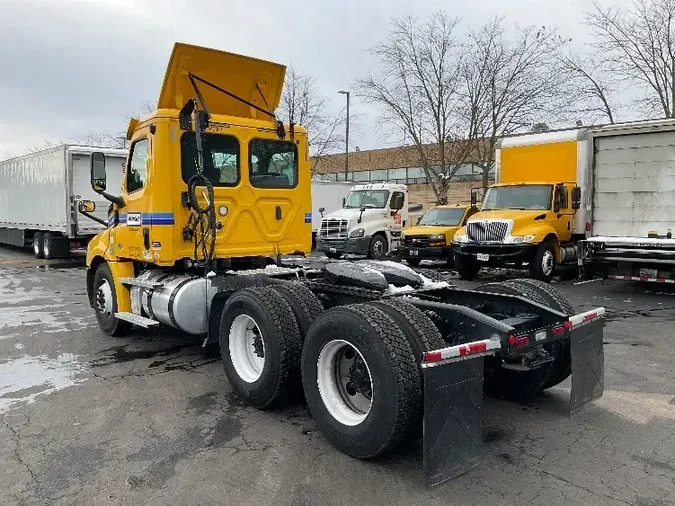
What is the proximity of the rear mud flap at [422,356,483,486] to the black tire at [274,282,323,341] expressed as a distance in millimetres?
1494

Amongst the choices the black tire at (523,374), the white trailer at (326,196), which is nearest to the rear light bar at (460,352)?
the black tire at (523,374)

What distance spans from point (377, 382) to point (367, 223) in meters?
15.2

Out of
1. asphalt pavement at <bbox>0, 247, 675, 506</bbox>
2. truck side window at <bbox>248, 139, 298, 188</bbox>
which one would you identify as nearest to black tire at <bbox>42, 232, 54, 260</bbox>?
asphalt pavement at <bbox>0, 247, 675, 506</bbox>

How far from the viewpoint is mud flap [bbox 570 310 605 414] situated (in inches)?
171

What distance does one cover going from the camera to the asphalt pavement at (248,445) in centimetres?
353

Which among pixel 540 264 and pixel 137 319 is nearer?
pixel 137 319

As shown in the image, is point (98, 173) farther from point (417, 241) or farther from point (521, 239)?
point (417, 241)

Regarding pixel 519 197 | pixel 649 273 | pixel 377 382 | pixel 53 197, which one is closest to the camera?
pixel 377 382

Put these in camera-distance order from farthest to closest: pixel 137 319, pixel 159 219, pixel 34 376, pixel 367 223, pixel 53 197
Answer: pixel 367 223 < pixel 53 197 < pixel 137 319 < pixel 159 219 < pixel 34 376

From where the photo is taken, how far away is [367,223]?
18797 millimetres

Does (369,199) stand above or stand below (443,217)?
above

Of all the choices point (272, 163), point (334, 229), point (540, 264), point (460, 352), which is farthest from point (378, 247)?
point (460, 352)

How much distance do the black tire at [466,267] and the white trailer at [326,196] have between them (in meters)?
11.2

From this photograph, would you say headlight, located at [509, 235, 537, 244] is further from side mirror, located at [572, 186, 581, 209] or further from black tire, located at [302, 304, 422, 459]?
black tire, located at [302, 304, 422, 459]
